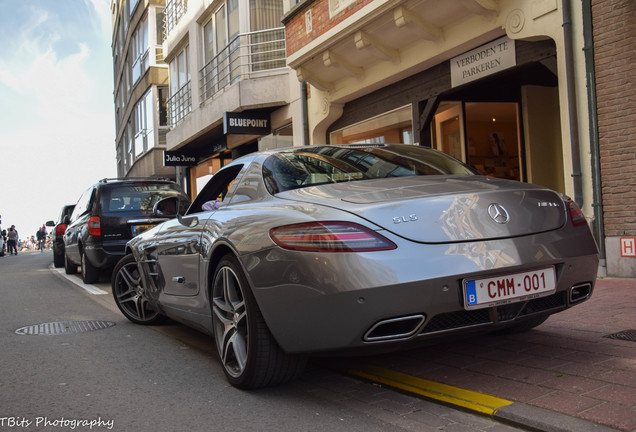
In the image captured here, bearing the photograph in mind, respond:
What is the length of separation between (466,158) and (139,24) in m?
24.1

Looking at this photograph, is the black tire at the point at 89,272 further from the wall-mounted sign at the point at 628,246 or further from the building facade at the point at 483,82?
the wall-mounted sign at the point at 628,246

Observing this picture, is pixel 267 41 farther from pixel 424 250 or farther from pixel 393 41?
pixel 424 250

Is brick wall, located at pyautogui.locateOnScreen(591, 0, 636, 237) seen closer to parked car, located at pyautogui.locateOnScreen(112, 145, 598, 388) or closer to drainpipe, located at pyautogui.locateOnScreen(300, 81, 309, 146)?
parked car, located at pyautogui.locateOnScreen(112, 145, 598, 388)

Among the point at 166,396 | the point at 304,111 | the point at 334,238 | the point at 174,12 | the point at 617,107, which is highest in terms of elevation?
the point at 174,12

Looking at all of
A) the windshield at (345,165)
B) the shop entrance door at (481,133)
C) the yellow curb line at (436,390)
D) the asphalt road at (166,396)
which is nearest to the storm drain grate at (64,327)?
the asphalt road at (166,396)

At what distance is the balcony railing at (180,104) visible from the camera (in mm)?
20703

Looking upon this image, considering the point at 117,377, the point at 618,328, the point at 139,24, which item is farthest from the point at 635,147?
the point at 139,24

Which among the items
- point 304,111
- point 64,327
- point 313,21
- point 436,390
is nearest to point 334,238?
point 436,390

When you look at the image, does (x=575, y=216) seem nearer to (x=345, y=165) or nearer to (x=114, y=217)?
(x=345, y=165)

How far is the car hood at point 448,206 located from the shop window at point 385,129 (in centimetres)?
834

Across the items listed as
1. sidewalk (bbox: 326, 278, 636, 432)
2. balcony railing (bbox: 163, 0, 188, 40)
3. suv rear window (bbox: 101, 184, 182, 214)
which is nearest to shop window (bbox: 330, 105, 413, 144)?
suv rear window (bbox: 101, 184, 182, 214)

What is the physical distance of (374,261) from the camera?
289 centimetres

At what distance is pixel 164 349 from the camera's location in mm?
4891

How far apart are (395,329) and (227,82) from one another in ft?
48.5
